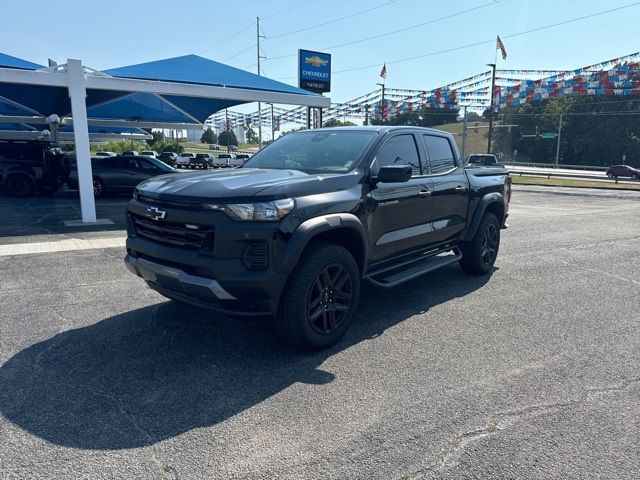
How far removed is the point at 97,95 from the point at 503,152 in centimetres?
8360

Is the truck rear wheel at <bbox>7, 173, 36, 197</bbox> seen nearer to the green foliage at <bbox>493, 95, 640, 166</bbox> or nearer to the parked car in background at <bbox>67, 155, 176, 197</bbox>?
the parked car in background at <bbox>67, 155, 176, 197</bbox>

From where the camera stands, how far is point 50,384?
10.8 ft

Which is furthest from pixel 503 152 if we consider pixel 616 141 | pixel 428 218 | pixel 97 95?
pixel 428 218

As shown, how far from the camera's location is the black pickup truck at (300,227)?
339 cm

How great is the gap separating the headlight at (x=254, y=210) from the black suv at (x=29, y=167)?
584 inches

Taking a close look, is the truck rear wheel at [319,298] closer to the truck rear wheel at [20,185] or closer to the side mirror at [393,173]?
the side mirror at [393,173]

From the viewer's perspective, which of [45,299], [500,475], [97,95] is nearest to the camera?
[500,475]

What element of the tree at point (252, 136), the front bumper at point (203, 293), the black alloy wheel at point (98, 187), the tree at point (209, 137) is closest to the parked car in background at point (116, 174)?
the black alloy wheel at point (98, 187)

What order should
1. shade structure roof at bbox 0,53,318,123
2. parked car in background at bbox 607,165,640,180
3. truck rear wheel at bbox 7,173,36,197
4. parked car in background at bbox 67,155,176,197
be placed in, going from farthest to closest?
parked car in background at bbox 607,165,640,180 → parked car in background at bbox 67,155,176,197 → truck rear wheel at bbox 7,173,36,197 → shade structure roof at bbox 0,53,318,123

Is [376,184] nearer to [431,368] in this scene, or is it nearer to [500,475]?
[431,368]

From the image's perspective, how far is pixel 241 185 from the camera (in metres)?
3.60

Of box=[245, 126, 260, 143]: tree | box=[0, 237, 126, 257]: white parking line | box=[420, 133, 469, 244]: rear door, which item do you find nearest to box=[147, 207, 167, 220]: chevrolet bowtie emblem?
box=[420, 133, 469, 244]: rear door

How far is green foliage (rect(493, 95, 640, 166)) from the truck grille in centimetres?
7774

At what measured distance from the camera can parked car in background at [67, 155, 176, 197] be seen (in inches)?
624
